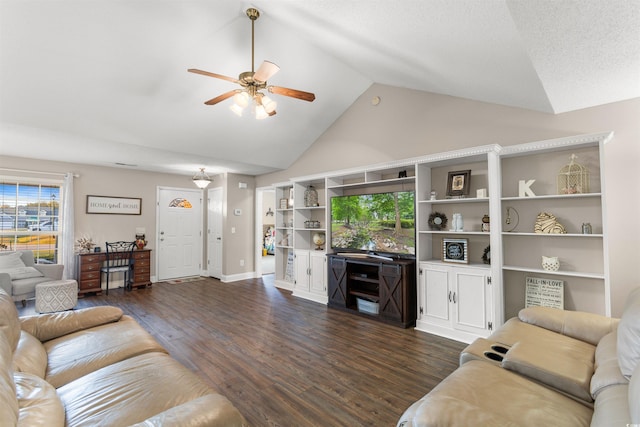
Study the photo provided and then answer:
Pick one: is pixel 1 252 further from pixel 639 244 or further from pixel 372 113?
pixel 639 244

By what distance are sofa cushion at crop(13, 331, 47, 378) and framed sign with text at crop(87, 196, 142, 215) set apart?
468cm

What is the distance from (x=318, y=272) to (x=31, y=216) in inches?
207

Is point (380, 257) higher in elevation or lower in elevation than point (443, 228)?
lower

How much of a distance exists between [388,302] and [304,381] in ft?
5.66

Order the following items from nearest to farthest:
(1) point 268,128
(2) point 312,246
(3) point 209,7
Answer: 1. (3) point 209,7
2. (1) point 268,128
3. (2) point 312,246

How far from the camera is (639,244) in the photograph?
103 inches

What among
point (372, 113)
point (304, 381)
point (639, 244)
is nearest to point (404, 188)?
point (372, 113)

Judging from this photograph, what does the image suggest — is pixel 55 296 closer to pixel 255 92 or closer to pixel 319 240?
pixel 319 240

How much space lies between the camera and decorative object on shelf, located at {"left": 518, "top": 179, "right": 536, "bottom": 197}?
305 cm

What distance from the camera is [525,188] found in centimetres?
309

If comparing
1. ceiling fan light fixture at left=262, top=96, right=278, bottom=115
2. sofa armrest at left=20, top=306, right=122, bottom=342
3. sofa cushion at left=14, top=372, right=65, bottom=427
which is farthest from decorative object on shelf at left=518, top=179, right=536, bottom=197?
sofa armrest at left=20, top=306, right=122, bottom=342

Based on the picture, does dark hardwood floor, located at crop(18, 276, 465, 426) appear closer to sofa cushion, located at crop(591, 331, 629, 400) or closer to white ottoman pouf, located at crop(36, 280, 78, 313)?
white ottoman pouf, located at crop(36, 280, 78, 313)

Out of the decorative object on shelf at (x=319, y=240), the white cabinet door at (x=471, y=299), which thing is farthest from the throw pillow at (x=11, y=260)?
the white cabinet door at (x=471, y=299)

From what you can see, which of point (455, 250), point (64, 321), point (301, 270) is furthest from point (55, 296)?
point (455, 250)
